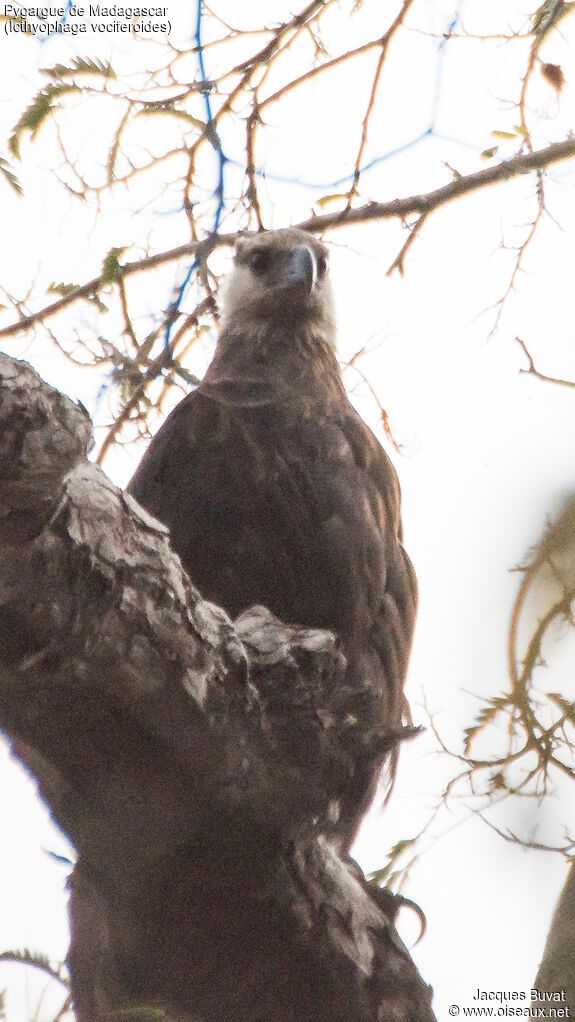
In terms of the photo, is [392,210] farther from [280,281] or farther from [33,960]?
[33,960]

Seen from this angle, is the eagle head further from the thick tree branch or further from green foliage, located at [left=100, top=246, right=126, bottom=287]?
green foliage, located at [left=100, top=246, right=126, bottom=287]

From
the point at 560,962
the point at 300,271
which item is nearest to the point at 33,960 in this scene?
the point at 560,962

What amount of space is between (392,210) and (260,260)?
0.55 metres

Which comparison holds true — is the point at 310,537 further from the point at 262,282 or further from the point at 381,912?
the point at 262,282

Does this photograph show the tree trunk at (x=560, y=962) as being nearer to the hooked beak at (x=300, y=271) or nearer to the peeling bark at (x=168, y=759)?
the peeling bark at (x=168, y=759)

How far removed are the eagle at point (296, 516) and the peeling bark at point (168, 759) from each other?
0.45m

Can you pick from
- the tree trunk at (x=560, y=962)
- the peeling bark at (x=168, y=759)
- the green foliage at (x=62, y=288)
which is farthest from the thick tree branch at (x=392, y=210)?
the tree trunk at (x=560, y=962)

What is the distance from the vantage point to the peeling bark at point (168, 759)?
59.4 inches

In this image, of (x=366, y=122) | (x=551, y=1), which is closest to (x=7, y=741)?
(x=366, y=122)

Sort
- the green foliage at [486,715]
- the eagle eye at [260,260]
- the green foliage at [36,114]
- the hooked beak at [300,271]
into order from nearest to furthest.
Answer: the green foliage at [486,715] < the green foliage at [36,114] < the hooked beak at [300,271] < the eagle eye at [260,260]

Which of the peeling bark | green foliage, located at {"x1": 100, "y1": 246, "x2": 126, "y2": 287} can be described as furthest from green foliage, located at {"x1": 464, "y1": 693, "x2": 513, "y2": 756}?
green foliage, located at {"x1": 100, "y1": 246, "x2": 126, "y2": 287}

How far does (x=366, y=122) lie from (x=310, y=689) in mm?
1848

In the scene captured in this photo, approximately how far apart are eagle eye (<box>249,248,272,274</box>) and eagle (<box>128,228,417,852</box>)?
0.70 meters

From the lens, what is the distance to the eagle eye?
378 centimetres
